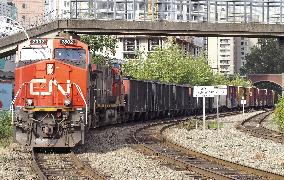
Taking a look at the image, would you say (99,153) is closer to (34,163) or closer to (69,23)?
(34,163)

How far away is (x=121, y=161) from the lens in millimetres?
16656

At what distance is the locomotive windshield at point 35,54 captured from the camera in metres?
18.9

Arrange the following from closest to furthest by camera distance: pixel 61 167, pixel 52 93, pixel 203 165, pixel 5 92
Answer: pixel 61 167 < pixel 203 165 < pixel 52 93 < pixel 5 92

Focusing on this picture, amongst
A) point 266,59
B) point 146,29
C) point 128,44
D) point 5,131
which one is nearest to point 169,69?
point 146,29

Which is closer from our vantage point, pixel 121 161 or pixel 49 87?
pixel 121 161

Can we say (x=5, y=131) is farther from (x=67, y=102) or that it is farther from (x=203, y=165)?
(x=203, y=165)

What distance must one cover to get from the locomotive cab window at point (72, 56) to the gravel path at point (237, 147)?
17.0 ft

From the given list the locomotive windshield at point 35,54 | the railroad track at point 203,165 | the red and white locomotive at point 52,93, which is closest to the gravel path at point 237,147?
the railroad track at point 203,165

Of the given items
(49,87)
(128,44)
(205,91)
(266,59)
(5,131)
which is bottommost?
(5,131)

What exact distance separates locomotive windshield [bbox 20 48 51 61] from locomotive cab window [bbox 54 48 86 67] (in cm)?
29

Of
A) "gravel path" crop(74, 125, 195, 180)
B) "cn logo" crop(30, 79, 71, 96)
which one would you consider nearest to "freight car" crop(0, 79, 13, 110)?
"gravel path" crop(74, 125, 195, 180)

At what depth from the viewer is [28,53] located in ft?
62.6

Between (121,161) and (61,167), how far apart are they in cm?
199

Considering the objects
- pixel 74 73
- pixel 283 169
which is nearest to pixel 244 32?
pixel 74 73
